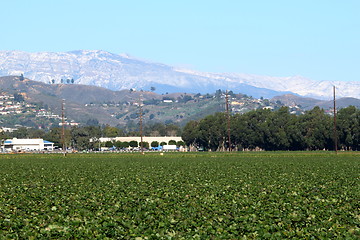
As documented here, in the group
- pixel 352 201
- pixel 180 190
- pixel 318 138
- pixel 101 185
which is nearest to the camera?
pixel 352 201

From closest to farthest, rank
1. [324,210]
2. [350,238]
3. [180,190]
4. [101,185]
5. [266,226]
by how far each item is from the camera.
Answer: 1. [350,238]
2. [266,226]
3. [324,210]
4. [180,190]
5. [101,185]

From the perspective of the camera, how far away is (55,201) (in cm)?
3728

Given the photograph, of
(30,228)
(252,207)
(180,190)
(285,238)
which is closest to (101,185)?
(180,190)

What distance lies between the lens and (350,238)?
78.8 feet

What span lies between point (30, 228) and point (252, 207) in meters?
11.1

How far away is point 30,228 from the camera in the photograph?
27.2 m

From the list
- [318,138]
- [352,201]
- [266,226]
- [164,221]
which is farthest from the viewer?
[318,138]

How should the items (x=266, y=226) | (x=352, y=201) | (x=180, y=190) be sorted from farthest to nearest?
(x=180, y=190) < (x=352, y=201) < (x=266, y=226)

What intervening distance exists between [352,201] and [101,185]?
19963mm

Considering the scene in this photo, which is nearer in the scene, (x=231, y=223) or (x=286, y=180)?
(x=231, y=223)

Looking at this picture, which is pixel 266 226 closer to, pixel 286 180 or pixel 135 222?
pixel 135 222

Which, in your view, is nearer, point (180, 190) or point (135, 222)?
point (135, 222)

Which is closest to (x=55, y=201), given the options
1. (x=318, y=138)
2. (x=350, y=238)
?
(x=350, y=238)

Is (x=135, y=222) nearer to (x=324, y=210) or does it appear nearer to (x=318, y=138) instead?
(x=324, y=210)
